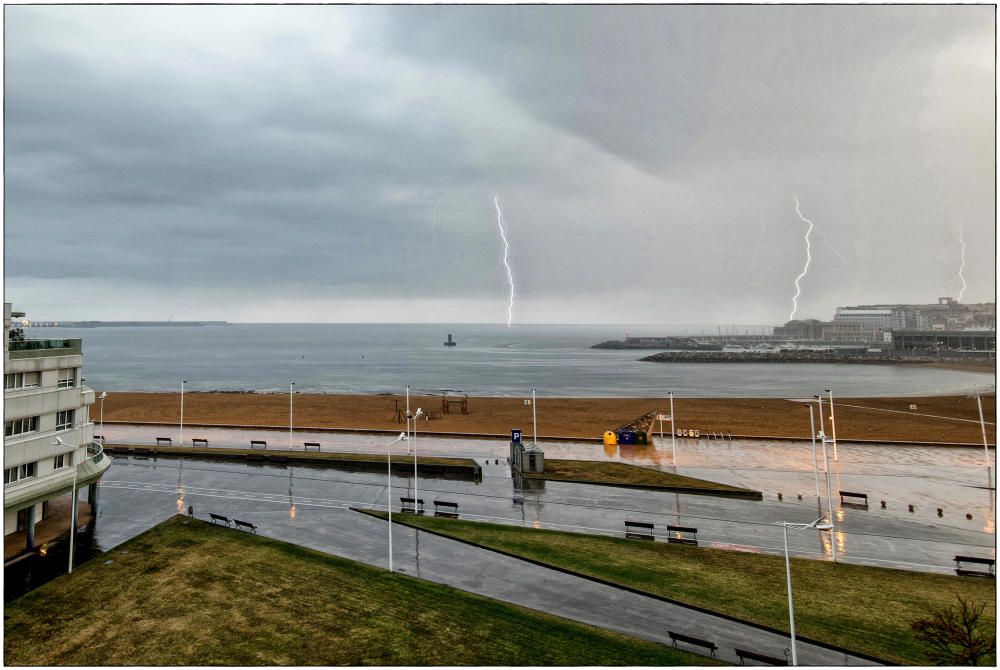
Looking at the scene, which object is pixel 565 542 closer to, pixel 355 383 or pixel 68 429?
pixel 68 429

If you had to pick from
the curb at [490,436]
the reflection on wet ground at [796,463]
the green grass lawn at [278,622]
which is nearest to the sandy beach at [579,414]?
the curb at [490,436]

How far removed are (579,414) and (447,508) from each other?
4062cm

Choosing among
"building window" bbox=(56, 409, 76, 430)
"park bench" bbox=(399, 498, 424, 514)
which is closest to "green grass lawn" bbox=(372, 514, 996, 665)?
"park bench" bbox=(399, 498, 424, 514)

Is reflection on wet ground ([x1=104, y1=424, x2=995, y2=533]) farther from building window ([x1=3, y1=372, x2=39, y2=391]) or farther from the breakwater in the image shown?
the breakwater

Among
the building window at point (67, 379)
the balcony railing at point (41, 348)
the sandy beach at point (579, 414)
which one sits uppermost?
the balcony railing at point (41, 348)

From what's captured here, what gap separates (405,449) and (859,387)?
103m

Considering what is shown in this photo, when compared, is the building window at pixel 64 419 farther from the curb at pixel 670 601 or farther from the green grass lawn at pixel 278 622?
the curb at pixel 670 601

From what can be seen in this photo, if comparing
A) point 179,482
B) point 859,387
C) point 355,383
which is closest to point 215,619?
point 179,482

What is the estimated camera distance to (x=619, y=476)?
3569cm

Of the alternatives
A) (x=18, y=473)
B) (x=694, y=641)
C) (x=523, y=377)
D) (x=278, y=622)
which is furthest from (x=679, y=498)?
(x=523, y=377)

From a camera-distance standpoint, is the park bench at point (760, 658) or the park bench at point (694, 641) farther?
the park bench at point (694, 641)

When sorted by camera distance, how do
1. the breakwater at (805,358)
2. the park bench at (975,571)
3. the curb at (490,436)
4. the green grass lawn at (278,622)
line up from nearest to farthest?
the green grass lawn at (278,622) → the park bench at (975,571) → the curb at (490,436) → the breakwater at (805,358)

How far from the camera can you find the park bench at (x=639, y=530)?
25.1 metres

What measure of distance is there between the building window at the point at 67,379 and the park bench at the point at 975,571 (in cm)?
4322
